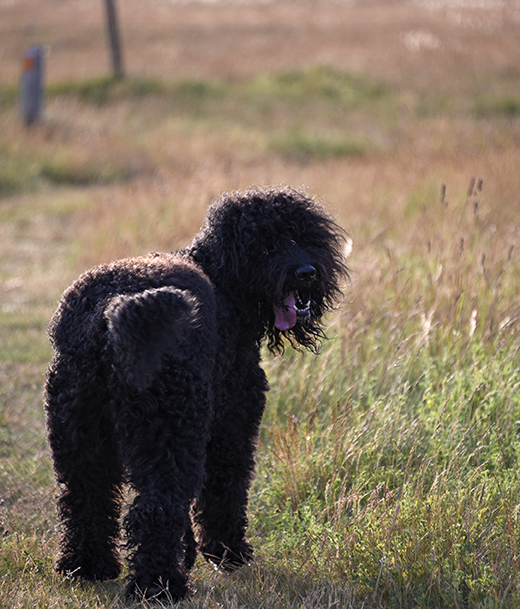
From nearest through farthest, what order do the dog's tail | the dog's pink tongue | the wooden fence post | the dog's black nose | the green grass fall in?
the dog's tail, the green grass, the dog's black nose, the dog's pink tongue, the wooden fence post

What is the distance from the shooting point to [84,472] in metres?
2.85

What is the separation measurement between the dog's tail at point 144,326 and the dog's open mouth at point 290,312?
2.18 feet

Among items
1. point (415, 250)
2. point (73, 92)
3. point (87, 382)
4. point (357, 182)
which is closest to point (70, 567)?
point (87, 382)

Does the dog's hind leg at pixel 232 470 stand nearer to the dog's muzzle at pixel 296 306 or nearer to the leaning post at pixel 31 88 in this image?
the dog's muzzle at pixel 296 306

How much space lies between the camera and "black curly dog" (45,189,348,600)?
2625 mm

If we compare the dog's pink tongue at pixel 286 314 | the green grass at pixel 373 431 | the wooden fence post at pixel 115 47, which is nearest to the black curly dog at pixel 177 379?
the dog's pink tongue at pixel 286 314

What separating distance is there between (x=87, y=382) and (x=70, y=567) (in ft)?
2.92

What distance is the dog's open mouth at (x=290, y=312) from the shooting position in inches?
123

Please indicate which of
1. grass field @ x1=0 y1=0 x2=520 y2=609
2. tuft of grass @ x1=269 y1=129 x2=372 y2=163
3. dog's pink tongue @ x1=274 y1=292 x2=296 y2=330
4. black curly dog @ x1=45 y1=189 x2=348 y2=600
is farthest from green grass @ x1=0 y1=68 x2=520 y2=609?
tuft of grass @ x1=269 y1=129 x2=372 y2=163

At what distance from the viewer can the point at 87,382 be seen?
2.68 meters

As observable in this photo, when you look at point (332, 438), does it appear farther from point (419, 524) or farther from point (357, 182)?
point (357, 182)

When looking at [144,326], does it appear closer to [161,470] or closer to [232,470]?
[161,470]

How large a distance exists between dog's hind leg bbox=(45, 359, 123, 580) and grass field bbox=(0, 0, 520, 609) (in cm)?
12

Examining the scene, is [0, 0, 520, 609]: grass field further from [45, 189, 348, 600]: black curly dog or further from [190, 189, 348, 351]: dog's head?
[190, 189, 348, 351]: dog's head
